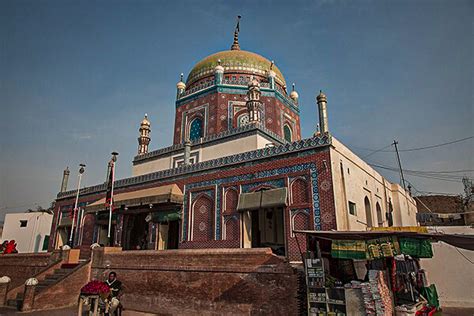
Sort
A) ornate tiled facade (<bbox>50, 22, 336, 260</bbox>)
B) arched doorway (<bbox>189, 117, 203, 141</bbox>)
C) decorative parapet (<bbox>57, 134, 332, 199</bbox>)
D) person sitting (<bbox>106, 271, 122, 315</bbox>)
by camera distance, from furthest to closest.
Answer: arched doorway (<bbox>189, 117, 203, 141</bbox>) < decorative parapet (<bbox>57, 134, 332, 199</bbox>) < ornate tiled facade (<bbox>50, 22, 336, 260</bbox>) < person sitting (<bbox>106, 271, 122, 315</bbox>)

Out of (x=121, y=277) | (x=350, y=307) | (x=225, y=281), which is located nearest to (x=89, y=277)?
(x=121, y=277)

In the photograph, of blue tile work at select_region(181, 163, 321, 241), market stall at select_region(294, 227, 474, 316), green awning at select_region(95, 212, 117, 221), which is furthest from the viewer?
green awning at select_region(95, 212, 117, 221)

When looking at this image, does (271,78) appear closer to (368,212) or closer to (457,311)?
(368,212)

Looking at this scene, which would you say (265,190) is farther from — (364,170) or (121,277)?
(121,277)

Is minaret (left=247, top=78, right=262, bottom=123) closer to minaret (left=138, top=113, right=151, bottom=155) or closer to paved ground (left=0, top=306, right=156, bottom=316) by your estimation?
minaret (left=138, top=113, right=151, bottom=155)

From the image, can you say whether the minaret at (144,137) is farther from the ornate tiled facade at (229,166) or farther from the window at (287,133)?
the window at (287,133)

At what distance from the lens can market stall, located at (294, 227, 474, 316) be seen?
25.8 ft

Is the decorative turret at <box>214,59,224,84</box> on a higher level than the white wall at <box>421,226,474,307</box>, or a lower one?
higher

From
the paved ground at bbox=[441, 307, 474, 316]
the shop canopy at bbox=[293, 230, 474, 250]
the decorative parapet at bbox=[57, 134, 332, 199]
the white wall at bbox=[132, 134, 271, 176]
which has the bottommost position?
the paved ground at bbox=[441, 307, 474, 316]

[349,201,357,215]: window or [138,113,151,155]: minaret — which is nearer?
[349,201,357,215]: window

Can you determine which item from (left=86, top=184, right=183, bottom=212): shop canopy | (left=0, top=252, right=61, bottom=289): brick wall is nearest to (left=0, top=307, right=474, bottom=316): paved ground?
(left=0, top=252, right=61, bottom=289): brick wall

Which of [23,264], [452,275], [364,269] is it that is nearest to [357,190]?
[452,275]

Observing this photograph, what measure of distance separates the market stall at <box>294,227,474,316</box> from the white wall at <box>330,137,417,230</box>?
2551mm

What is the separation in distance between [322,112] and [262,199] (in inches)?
182
